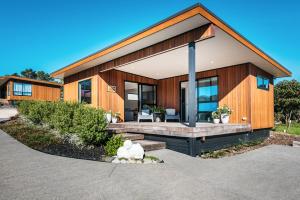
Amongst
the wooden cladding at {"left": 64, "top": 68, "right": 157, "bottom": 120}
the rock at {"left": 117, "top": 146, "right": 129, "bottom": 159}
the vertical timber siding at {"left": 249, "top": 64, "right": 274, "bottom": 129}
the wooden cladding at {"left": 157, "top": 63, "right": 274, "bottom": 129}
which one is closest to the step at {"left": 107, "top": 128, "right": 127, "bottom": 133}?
the wooden cladding at {"left": 64, "top": 68, "right": 157, "bottom": 120}

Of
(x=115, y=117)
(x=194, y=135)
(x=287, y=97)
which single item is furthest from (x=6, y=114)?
(x=287, y=97)

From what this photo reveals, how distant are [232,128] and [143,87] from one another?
5.89 metres

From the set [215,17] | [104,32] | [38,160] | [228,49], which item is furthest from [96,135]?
[104,32]

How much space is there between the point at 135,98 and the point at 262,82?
6.47 meters

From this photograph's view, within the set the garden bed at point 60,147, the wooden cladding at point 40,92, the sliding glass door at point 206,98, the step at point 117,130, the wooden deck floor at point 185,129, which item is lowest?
the garden bed at point 60,147

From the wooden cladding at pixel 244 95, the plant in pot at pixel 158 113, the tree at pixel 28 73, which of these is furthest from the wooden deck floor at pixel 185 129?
the tree at pixel 28 73

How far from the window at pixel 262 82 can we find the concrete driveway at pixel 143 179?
5182mm

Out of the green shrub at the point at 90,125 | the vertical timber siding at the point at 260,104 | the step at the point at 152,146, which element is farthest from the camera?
the vertical timber siding at the point at 260,104

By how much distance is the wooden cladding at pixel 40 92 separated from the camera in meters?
24.0

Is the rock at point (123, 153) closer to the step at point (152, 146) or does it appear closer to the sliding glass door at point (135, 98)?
the step at point (152, 146)

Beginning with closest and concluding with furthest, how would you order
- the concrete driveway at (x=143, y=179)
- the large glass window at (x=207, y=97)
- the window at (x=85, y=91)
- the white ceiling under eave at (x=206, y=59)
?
the concrete driveway at (x=143, y=179), the white ceiling under eave at (x=206, y=59), the large glass window at (x=207, y=97), the window at (x=85, y=91)

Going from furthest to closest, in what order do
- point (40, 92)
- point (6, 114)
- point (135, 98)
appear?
1. point (40, 92)
2. point (6, 114)
3. point (135, 98)

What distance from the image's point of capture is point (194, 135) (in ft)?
17.9

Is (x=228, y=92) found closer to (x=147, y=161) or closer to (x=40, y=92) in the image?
(x=147, y=161)
